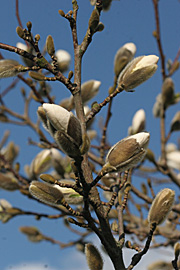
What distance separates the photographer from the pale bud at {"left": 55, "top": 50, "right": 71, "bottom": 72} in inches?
78.1

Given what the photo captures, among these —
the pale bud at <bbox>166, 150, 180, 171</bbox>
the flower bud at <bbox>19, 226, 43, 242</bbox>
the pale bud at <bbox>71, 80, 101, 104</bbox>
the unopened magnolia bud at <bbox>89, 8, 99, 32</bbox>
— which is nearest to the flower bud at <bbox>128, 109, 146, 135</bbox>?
the pale bud at <bbox>71, 80, 101, 104</bbox>

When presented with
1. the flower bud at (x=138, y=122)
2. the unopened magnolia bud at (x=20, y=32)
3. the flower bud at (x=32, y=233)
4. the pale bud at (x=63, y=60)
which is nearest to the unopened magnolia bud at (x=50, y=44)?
the unopened magnolia bud at (x=20, y=32)

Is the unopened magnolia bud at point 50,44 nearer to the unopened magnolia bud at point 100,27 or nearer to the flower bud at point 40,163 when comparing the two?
the unopened magnolia bud at point 100,27

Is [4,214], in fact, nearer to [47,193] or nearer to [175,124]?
[175,124]

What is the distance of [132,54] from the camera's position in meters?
1.49

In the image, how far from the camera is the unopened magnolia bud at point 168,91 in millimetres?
2035

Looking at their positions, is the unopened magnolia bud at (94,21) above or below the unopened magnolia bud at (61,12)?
below

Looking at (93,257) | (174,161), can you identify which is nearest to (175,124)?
(174,161)

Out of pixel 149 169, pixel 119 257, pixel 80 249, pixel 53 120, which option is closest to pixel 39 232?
pixel 80 249

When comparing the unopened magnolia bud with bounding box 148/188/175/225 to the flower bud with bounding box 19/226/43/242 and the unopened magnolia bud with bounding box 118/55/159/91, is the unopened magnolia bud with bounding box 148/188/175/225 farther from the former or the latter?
the flower bud with bounding box 19/226/43/242

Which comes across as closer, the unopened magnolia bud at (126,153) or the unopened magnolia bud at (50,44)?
the unopened magnolia bud at (126,153)

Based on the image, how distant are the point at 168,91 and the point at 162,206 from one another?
3.93 feet

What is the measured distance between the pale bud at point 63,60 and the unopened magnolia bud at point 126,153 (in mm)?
1177

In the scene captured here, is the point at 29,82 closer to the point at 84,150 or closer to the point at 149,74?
the point at 149,74
